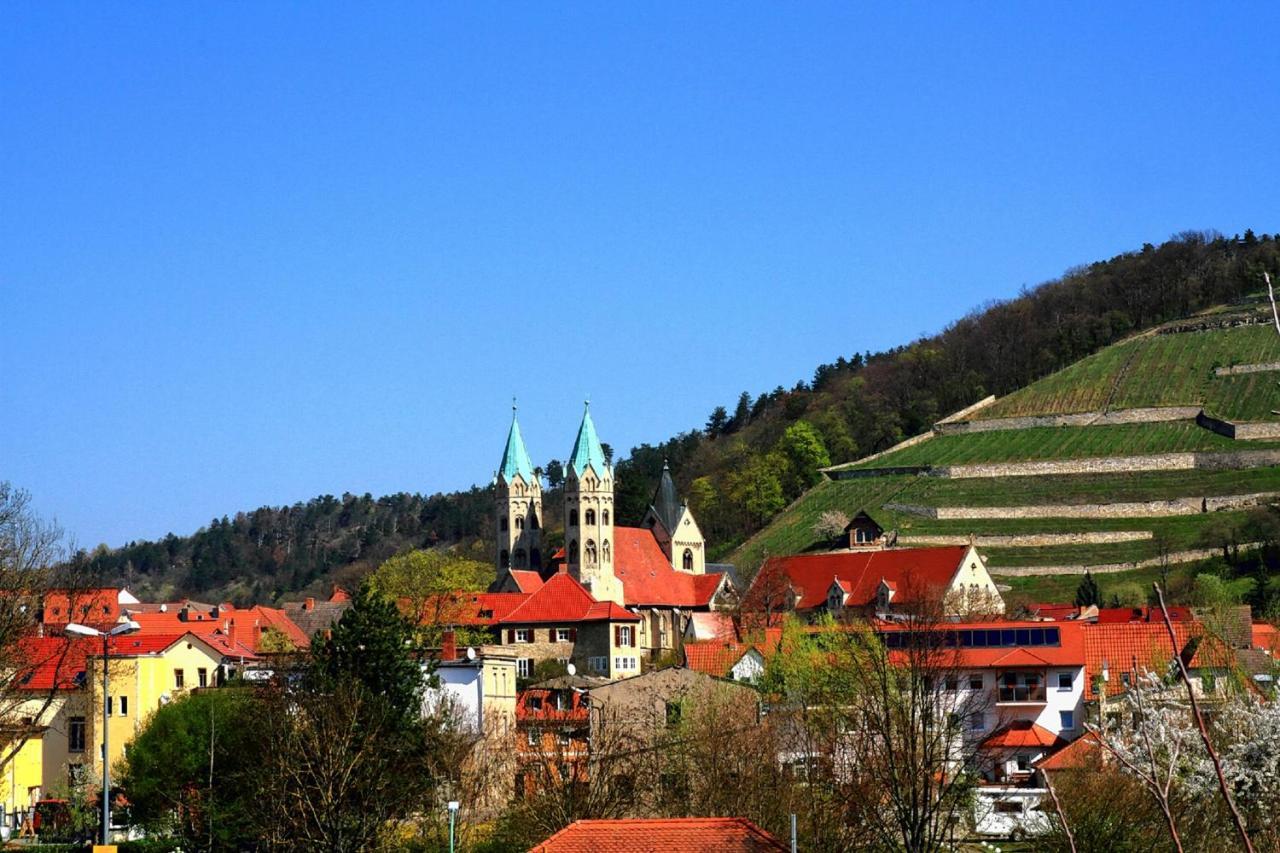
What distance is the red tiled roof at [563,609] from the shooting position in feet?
298

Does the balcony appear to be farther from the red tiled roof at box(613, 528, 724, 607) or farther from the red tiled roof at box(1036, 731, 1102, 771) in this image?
the red tiled roof at box(613, 528, 724, 607)

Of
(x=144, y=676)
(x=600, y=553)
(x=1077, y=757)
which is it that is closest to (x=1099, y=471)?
(x=600, y=553)

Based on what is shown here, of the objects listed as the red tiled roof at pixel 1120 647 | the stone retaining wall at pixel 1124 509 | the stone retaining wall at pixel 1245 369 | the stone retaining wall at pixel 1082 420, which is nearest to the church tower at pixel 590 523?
the stone retaining wall at pixel 1124 509

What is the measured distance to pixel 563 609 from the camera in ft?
300

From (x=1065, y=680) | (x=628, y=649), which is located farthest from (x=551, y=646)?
(x=1065, y=680)

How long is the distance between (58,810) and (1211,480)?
332 ft

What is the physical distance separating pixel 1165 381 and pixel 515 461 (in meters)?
67.4

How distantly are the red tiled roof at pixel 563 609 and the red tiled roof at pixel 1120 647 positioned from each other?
2786 centimetres

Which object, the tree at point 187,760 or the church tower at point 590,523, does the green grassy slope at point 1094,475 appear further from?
the tree at point 187,760

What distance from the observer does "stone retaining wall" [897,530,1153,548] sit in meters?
125

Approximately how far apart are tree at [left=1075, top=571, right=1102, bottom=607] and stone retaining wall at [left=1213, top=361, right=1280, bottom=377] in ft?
172

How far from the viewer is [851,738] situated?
150 feet

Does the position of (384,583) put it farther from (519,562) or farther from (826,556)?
(826,556)

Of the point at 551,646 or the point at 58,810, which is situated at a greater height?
the point at 551,646
